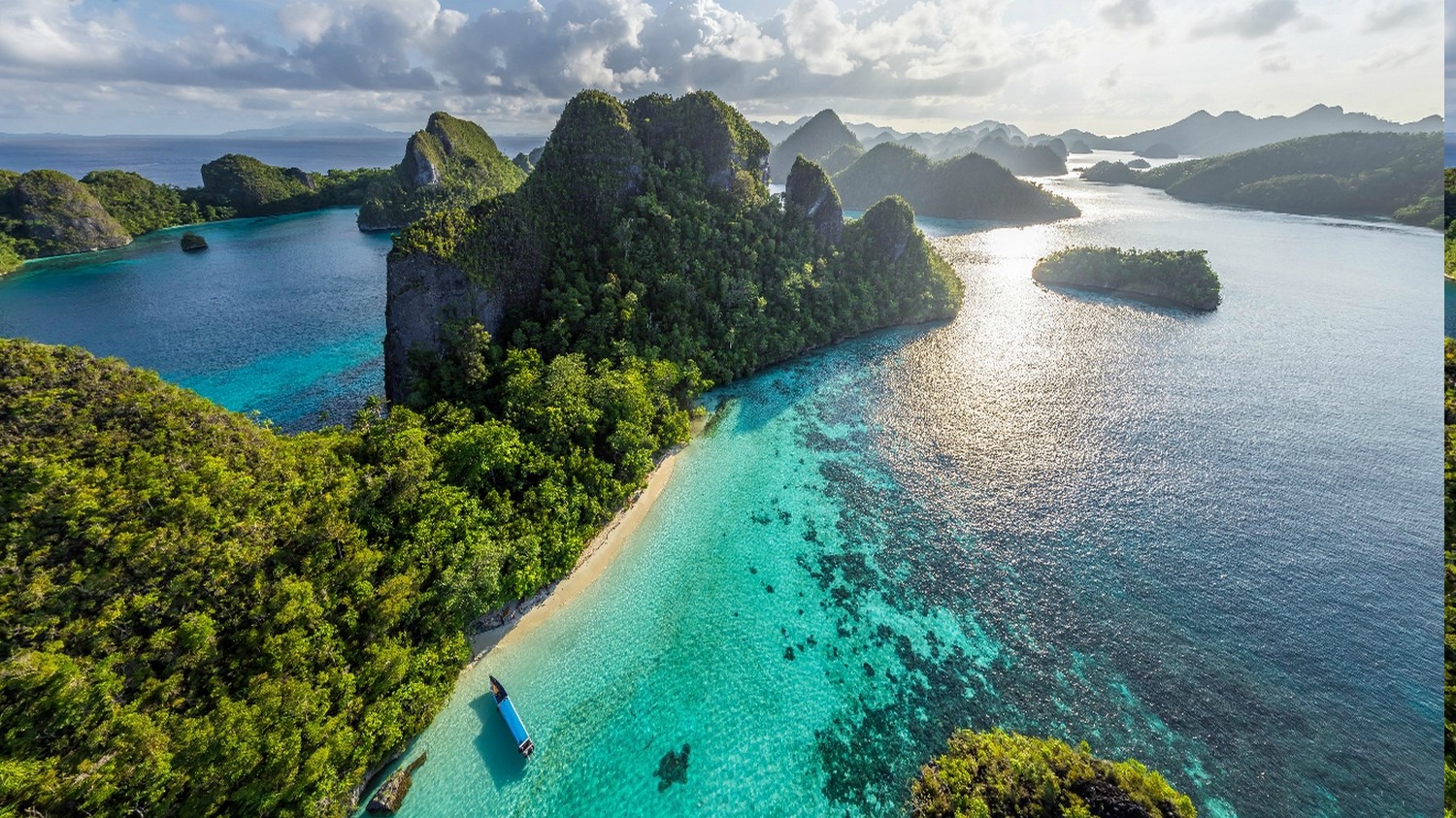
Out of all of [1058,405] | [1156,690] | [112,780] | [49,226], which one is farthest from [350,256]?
[1156,690]

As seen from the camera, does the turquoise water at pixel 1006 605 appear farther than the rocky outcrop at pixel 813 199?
No

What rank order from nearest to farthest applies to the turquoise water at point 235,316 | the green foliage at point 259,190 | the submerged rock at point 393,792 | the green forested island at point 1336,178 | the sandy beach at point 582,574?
1. the submerged rock at point 393,792
2. the sandy beach at point 582,574
3. the turquoise water at point 235,316
4. the green forested island at point 1336,178
5. the green foliage at point 259,190

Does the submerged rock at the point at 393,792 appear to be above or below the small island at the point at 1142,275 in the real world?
below

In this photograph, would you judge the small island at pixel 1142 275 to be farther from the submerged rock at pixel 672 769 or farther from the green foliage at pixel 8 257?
the green foliage at pixel 8 257

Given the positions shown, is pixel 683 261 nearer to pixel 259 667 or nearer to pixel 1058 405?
pixel 1058 405

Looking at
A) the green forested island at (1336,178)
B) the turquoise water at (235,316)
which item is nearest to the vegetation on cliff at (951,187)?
the green forested island at (1336,178)

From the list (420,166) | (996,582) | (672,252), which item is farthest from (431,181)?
(996,582)

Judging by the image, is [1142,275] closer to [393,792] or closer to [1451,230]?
[1451,230]
